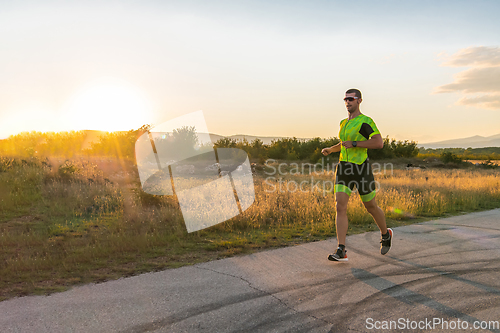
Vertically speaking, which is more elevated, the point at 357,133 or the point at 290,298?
the point at 357,133

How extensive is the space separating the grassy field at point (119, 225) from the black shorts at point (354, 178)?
1787 mm

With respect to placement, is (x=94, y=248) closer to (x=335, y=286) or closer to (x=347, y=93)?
(x=335, y=286)

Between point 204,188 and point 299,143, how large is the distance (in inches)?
1331

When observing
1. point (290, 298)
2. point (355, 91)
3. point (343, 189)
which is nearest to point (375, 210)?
point (343, 189)

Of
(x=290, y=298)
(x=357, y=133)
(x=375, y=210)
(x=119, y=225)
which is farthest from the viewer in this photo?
(x=119, y=225)

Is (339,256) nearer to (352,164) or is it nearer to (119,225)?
(352,164)

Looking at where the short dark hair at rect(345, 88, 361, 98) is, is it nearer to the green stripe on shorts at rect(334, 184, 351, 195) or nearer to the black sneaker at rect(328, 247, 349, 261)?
the green stripe on shorts at rect(334, 184, 351, 195)

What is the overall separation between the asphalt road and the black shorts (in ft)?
3.35

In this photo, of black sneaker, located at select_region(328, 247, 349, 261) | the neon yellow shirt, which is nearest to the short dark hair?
the neon yellow shirt

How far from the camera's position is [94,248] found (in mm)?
5254

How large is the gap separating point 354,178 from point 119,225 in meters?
4.73

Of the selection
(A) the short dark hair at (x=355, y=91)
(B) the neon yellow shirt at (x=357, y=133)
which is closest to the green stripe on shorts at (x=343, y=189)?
(B) the neon yellow shirt at (x=357, y=133)

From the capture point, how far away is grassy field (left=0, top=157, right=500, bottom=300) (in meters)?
4.51

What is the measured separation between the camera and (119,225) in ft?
21.9
